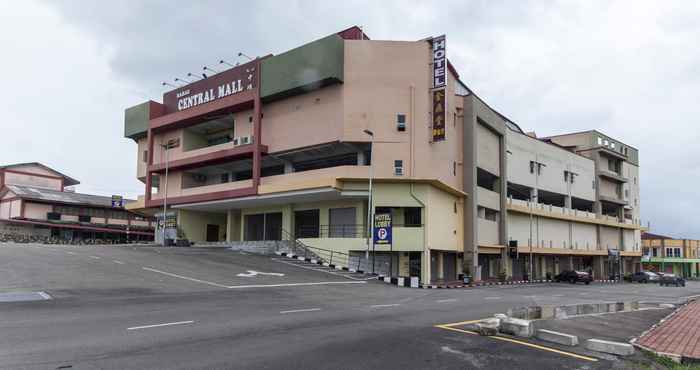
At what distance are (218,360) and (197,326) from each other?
11.8 feet

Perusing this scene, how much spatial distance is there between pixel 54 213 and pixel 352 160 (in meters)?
56.0

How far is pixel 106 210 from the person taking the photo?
8206 cm

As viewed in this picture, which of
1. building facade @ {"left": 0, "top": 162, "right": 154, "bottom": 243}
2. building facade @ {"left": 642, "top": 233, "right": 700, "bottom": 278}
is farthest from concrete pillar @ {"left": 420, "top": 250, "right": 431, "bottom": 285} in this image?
building facade @ {"left": 642, "top": 233, "right": 700, "bottom": 278}

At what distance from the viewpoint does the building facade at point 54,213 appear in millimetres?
72688

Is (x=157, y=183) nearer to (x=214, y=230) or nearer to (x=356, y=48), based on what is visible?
(x=214, y=230)

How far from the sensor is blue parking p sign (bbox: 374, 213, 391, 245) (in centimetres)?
3130

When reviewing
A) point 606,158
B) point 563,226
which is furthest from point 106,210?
point 606,158

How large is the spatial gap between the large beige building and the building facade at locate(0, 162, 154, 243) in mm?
28206

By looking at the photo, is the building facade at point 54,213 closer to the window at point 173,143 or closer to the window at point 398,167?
the window at point 173,143

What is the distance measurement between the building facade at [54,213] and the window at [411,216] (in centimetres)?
5221

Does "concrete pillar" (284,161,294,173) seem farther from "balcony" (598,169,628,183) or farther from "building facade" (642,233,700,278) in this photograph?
"building facade" (642,233,700,278)

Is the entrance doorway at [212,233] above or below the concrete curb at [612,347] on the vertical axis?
above

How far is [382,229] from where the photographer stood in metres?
31.5

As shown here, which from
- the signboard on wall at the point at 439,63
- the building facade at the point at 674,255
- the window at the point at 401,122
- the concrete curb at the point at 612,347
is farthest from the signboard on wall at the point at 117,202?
the building facade at the point at 674,255
